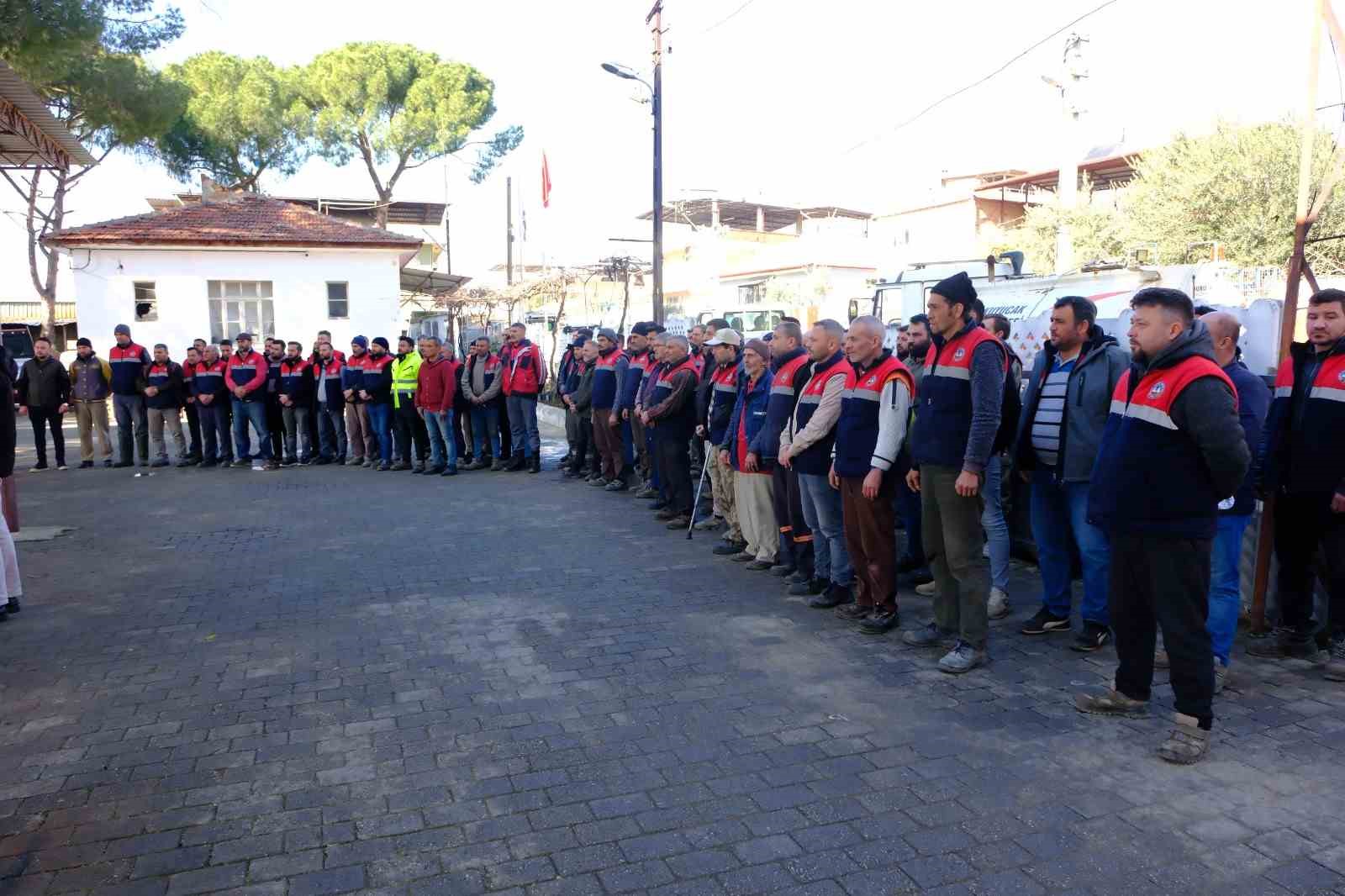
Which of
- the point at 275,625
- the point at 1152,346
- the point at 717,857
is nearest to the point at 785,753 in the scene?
the point at 717,857

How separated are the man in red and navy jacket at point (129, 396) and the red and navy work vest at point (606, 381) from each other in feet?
23.0

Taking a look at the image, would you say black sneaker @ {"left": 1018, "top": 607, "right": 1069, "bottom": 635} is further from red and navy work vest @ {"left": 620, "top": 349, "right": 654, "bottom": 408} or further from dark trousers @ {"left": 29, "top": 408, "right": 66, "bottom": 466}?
dark trousers @ {"left": 29, "top": 408, "right": 66, "bottom": 466}

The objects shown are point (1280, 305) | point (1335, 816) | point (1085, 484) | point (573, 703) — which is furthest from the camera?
point (1280, 305)

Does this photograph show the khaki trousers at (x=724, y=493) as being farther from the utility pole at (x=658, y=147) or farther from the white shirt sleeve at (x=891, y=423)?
the utility pole at (x=658, y=147)

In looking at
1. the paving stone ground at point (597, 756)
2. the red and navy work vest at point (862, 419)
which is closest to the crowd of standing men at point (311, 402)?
the paving stone ground at point (597, 756)

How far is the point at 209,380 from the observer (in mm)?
13203

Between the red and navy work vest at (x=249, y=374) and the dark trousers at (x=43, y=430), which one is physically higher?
the red and navy work vest at (x=249, y=374)

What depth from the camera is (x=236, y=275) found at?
21875 millimetres

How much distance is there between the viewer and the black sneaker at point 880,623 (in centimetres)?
566

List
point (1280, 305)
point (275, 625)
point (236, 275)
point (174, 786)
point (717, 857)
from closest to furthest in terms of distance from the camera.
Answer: point (717, 857)
point (174, 786)
point (275, 625)
point (1280, 305)
point (236, 275)

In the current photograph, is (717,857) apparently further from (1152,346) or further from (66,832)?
(1152,346)

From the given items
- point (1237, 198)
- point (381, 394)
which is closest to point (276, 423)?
point (381, 394)

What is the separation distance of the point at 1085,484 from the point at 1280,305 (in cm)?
263

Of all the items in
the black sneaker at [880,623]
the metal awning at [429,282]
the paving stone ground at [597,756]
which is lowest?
the paving stone ground at [597,756]
